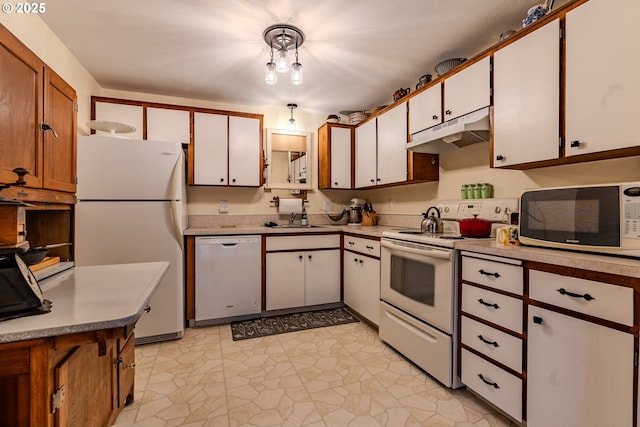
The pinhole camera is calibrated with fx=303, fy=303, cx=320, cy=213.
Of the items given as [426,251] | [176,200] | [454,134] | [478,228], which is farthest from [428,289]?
[176,200]

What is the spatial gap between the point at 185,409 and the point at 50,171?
145 centimetres

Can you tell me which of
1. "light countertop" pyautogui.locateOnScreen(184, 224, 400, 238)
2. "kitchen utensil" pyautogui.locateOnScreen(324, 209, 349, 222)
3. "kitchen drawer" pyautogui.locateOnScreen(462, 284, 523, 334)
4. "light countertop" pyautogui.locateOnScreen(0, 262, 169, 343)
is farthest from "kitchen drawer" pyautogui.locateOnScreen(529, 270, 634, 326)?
"kitchen utensil" pyautogui.locateOnScreen(324, 209, 349, 222)

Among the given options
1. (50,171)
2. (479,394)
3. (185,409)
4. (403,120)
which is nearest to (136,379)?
(185,409)

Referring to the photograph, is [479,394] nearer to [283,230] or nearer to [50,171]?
[283,230]

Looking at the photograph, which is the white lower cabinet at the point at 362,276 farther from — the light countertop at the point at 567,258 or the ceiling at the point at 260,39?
the ceiling at the point at 260,39

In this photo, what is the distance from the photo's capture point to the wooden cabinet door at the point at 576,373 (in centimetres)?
113

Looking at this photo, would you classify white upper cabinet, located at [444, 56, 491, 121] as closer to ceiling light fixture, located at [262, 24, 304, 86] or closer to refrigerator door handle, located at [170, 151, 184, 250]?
ceiling light fixture, located at [262, 24, 304, 86]

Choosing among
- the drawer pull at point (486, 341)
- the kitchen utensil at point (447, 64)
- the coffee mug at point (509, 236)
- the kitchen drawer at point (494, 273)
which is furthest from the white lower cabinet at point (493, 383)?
the kitchen utensil at point (447, 64)

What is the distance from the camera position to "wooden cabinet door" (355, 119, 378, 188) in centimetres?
331

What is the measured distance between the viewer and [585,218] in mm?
1385

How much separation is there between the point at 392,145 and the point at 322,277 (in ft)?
5.10

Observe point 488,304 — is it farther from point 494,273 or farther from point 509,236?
point 509,236

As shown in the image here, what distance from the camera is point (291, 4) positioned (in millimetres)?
1892

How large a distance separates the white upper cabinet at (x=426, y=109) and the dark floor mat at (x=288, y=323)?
1943 millimetres
